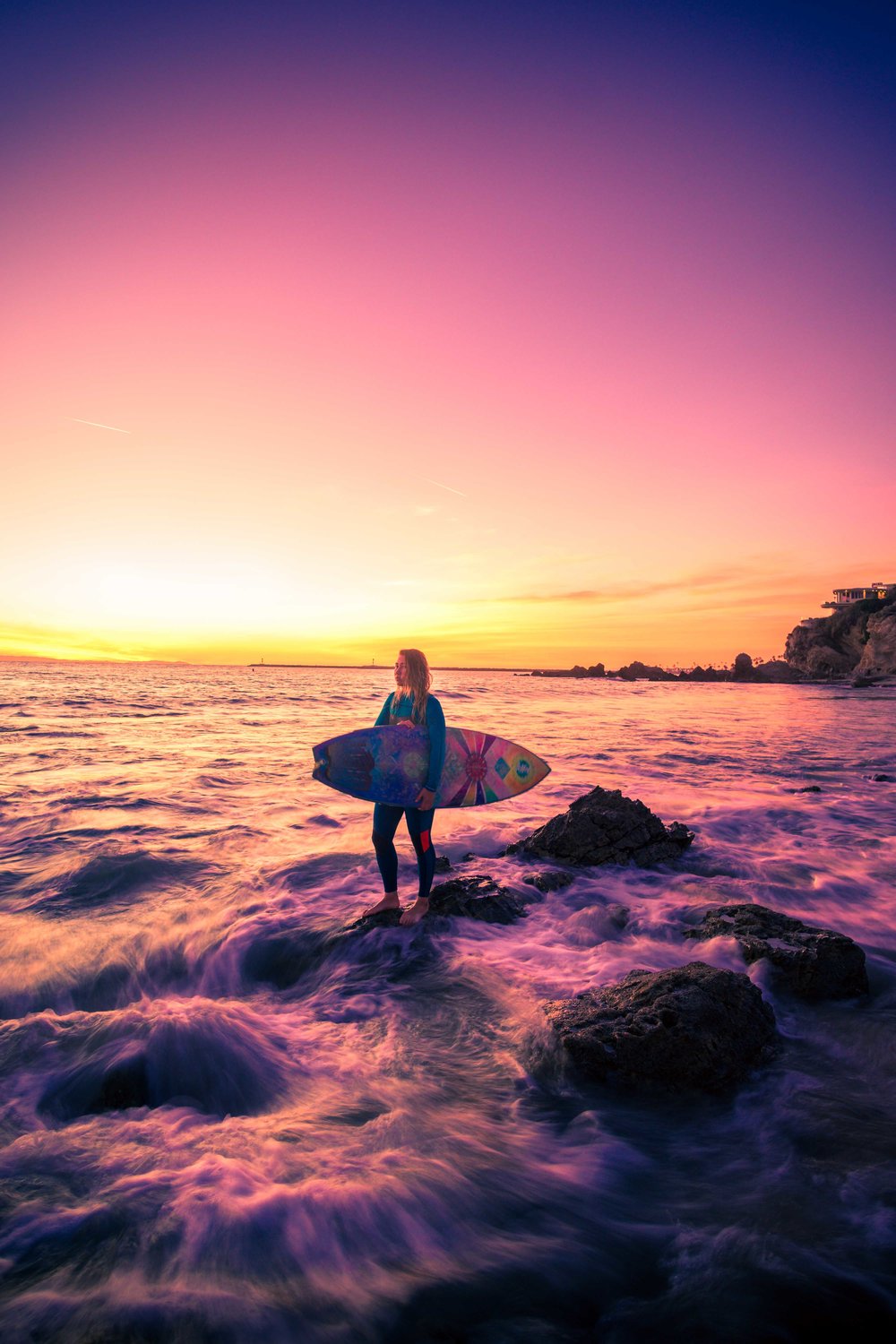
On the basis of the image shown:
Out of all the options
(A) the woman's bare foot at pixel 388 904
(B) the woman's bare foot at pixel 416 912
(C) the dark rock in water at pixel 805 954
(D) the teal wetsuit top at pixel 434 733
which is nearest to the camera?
(C) the dark rock in water at pixel 805 954

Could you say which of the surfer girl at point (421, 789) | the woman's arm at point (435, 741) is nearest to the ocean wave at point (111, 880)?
the surfer girl at point (421, 789)

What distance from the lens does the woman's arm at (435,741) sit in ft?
17.4

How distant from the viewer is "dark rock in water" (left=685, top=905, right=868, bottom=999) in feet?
14.3

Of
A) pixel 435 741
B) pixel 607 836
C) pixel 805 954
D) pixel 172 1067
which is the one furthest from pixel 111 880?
pixel 805 954

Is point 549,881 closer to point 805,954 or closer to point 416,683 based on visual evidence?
point 805,954

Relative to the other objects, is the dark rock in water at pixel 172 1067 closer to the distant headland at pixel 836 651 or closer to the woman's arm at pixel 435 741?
the woman's arm at pixel 435 741

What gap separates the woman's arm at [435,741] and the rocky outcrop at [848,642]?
9557 cm

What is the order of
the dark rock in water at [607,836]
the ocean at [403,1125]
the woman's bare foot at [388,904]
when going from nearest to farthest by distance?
the ocean at [403,1125]
the woman's bare foot at [388,904]
the dark rock in water at [607,836]

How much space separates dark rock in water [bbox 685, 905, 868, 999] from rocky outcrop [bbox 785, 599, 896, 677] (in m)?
94.1

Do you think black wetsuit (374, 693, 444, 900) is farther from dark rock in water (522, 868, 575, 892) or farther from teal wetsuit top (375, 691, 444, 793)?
dark rock in water (522, 868, 575, 892)

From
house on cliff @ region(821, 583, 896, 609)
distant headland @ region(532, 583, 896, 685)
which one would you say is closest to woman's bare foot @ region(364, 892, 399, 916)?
distant headland @ region(532, 583, 896, 685)

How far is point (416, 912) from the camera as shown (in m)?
5.66

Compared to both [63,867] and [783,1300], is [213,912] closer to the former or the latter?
[63,867]

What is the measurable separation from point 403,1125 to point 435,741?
2780 mm
